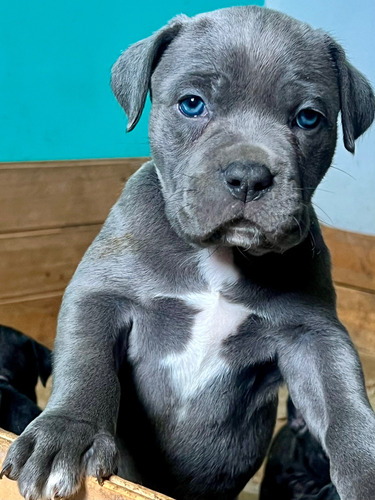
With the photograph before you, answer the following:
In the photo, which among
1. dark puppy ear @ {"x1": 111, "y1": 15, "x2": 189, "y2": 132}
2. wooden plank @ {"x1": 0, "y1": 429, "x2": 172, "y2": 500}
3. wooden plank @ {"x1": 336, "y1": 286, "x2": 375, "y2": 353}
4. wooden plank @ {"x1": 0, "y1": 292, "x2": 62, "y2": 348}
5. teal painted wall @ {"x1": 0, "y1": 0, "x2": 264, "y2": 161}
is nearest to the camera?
wooden plank @ {"x1": 0, "y1": 429, "x2": 172, "y2": 500}

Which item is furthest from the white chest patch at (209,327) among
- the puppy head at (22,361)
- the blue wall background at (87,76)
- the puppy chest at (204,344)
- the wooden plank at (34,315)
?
the blue wall background at (87,76)

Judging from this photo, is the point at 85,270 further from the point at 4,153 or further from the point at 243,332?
the point at 4,153

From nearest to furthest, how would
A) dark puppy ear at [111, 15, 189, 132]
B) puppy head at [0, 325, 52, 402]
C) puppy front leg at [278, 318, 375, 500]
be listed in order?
puppy front leg at [278, 318, 375, 500], dark puppy ear at [111, 15, 189, 132], puppy head at [0, 325, 52, 402]

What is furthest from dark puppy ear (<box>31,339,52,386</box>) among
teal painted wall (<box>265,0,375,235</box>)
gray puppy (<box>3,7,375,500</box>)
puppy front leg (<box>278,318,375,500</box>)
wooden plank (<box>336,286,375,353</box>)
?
teal painted wall (<box>265,0,375,235</box>)

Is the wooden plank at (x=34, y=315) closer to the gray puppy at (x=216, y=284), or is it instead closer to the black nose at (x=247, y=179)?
the gray puppy at (x=216, y=284)

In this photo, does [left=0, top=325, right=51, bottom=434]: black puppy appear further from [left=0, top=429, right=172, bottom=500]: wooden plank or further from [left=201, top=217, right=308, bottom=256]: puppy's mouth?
[left=201, top=217, right=308, bottom=256]: puppy's mouth
